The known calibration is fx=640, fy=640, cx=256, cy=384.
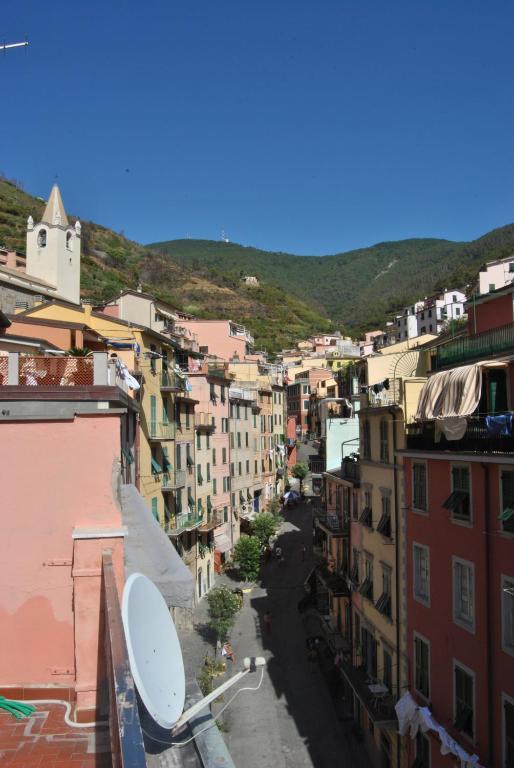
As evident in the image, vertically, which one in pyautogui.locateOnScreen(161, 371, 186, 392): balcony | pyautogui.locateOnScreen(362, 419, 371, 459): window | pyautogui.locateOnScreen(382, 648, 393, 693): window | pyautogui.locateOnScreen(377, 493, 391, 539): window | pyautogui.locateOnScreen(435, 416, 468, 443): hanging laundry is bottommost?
pyautogui.locateOnScreen(382, 648, 393, 693): window

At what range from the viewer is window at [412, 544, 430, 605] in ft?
57.2

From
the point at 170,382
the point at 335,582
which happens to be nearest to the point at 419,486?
the point at 335,582

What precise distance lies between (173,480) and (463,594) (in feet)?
57.0

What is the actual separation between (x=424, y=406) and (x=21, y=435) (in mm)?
11607

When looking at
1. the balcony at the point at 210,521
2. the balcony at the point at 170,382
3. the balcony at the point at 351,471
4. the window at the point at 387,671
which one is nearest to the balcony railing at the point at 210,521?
the balcony at the point at 210,521

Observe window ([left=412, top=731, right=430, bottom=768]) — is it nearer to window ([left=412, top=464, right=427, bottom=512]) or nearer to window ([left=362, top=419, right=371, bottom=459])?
window ([left=412, top=464, right=427, bottom=512])

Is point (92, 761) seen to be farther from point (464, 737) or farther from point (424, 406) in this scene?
point (424, 406)

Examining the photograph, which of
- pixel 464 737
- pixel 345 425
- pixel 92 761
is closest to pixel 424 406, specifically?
pixel 464 737

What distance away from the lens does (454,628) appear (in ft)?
51.2

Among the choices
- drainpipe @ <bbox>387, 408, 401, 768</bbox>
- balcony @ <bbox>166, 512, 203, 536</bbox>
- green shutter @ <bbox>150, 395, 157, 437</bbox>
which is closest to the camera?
drainpipe @ <bbox>387, 408, 401, 768</bbox>

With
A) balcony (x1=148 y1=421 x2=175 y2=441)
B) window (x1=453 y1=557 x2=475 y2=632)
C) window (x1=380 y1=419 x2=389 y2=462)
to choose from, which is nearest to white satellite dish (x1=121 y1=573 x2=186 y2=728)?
window (x1=453 y1=557 x2=475 y2=632)

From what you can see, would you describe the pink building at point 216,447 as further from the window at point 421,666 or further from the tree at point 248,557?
the window at point 421,666

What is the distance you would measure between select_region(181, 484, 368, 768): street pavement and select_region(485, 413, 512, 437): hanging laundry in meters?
13.6

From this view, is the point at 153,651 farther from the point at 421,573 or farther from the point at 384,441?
the point at 384,441
